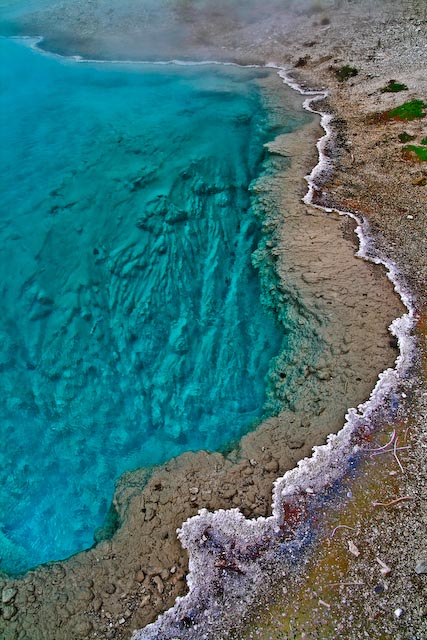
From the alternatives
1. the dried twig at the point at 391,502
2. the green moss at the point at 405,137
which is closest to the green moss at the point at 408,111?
the green moss at the point at 405,137

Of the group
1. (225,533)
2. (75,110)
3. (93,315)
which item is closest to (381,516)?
(225,533)

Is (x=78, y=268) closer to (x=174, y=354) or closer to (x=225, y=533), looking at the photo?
(x=174, y=354)

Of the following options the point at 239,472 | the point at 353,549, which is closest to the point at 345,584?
the point at 353,549

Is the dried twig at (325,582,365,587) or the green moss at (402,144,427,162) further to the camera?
the green moss at (402,144,427,162)

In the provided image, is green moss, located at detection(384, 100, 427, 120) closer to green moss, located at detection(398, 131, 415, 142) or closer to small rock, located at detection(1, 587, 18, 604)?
green moss, located at detection(398, 131, 415, 142)

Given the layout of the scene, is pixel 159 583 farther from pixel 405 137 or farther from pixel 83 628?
pixel 405 137

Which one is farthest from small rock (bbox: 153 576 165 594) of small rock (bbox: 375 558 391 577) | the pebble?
small rock (bbox: 375 558 391 577)

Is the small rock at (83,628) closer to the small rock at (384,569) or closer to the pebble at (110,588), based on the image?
the pebble at (110,588)
